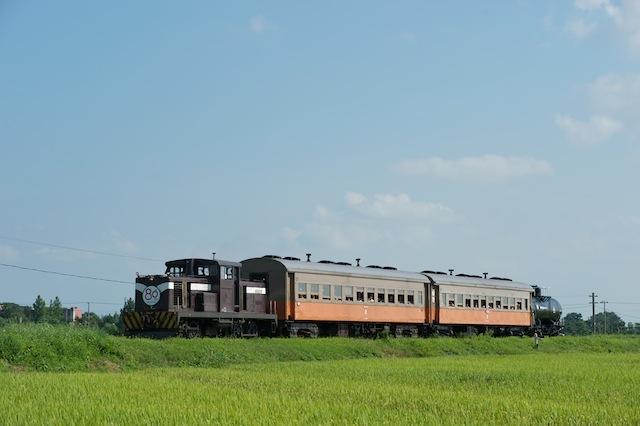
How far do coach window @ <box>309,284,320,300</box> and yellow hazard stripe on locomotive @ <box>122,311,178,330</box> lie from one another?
814 cm

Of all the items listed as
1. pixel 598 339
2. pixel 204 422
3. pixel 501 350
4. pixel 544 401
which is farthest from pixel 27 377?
pixel 598 339

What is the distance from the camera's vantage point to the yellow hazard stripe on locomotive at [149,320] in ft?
115

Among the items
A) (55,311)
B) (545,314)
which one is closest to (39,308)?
(55,311)

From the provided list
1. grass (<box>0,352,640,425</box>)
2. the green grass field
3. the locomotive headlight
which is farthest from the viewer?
the locomotive headlight

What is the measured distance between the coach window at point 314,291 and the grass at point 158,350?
2611mm

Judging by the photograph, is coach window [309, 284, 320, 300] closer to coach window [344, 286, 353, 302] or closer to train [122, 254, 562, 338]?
train [122, 254, 562, 338]

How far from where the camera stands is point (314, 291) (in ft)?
135

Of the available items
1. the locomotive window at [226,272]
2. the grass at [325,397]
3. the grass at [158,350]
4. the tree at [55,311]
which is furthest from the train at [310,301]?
the tree at [55,311]

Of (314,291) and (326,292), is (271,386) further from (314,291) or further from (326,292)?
(326,292)

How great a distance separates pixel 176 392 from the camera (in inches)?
731

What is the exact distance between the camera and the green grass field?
15.0m

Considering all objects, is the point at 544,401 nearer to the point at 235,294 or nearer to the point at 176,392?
the point at 176,392

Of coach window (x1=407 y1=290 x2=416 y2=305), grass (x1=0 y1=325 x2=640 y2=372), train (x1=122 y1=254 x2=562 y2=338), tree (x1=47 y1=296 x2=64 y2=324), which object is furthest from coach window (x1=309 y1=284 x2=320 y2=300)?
tree (x1=47 y1=296 x2=64 y2=324)

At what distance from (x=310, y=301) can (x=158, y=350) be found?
1169 centimetres
